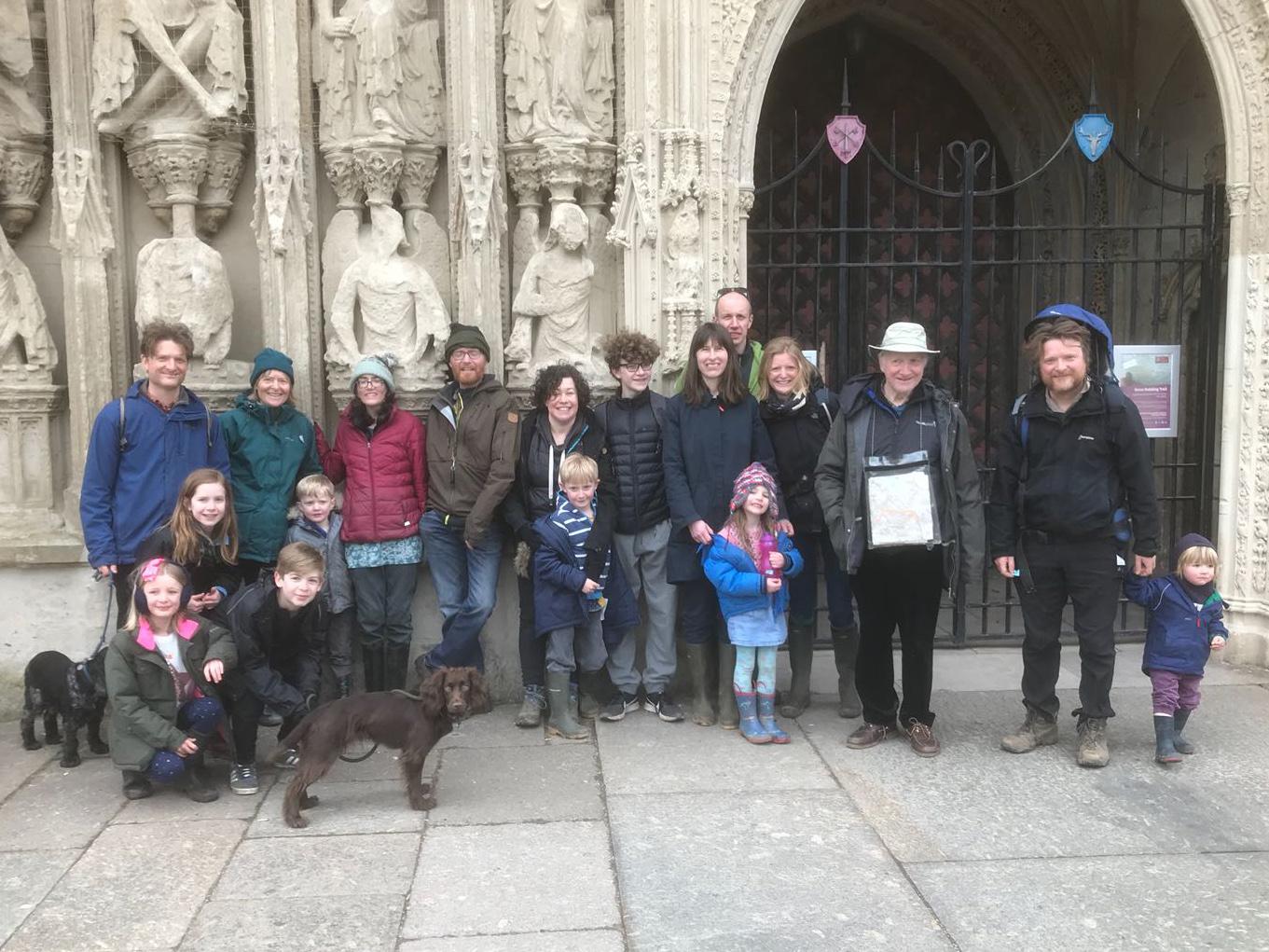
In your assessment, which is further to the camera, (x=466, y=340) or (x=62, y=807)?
(x=466, y=340)

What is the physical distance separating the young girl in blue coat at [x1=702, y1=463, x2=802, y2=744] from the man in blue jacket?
225cm

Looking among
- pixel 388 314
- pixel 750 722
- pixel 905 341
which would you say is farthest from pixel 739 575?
pixel 388 314

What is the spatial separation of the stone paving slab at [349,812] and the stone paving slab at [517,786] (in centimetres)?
13

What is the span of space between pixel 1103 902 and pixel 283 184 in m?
4.58

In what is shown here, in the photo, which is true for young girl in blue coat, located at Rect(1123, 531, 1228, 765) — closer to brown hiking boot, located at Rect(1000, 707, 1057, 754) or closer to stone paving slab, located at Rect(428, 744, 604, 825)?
brown hiking boot, located at Rect(1000, 707, 1057, 754)

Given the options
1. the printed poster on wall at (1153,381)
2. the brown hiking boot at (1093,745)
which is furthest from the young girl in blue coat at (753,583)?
the printed poster on wall at (1153,381)

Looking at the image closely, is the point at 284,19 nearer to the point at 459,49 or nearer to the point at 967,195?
the point at 459,49

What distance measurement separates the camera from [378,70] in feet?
18.3

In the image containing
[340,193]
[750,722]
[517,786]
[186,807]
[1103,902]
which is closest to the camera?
[1103,902]

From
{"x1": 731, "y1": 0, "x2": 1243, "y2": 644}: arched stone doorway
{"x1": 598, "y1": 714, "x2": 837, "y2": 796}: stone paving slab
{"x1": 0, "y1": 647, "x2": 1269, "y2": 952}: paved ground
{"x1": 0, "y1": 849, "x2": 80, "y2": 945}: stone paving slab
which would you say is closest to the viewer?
{"x1": 0, "y1": 647, "x2": 1269, "y2": 952}: paved ground

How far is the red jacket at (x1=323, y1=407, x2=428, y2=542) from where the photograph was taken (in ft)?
17.2

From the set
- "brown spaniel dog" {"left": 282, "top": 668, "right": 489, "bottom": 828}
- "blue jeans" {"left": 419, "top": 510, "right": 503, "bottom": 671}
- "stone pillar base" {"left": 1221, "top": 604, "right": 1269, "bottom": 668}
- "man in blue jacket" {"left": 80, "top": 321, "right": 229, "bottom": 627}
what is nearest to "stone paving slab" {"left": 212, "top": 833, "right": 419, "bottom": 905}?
"brown spaniel dog" {"left": 282, "top": 668, "right": 489, "bottom": 828}

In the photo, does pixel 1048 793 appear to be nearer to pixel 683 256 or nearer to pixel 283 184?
pixel 683 256

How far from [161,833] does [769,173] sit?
23.7 feet
